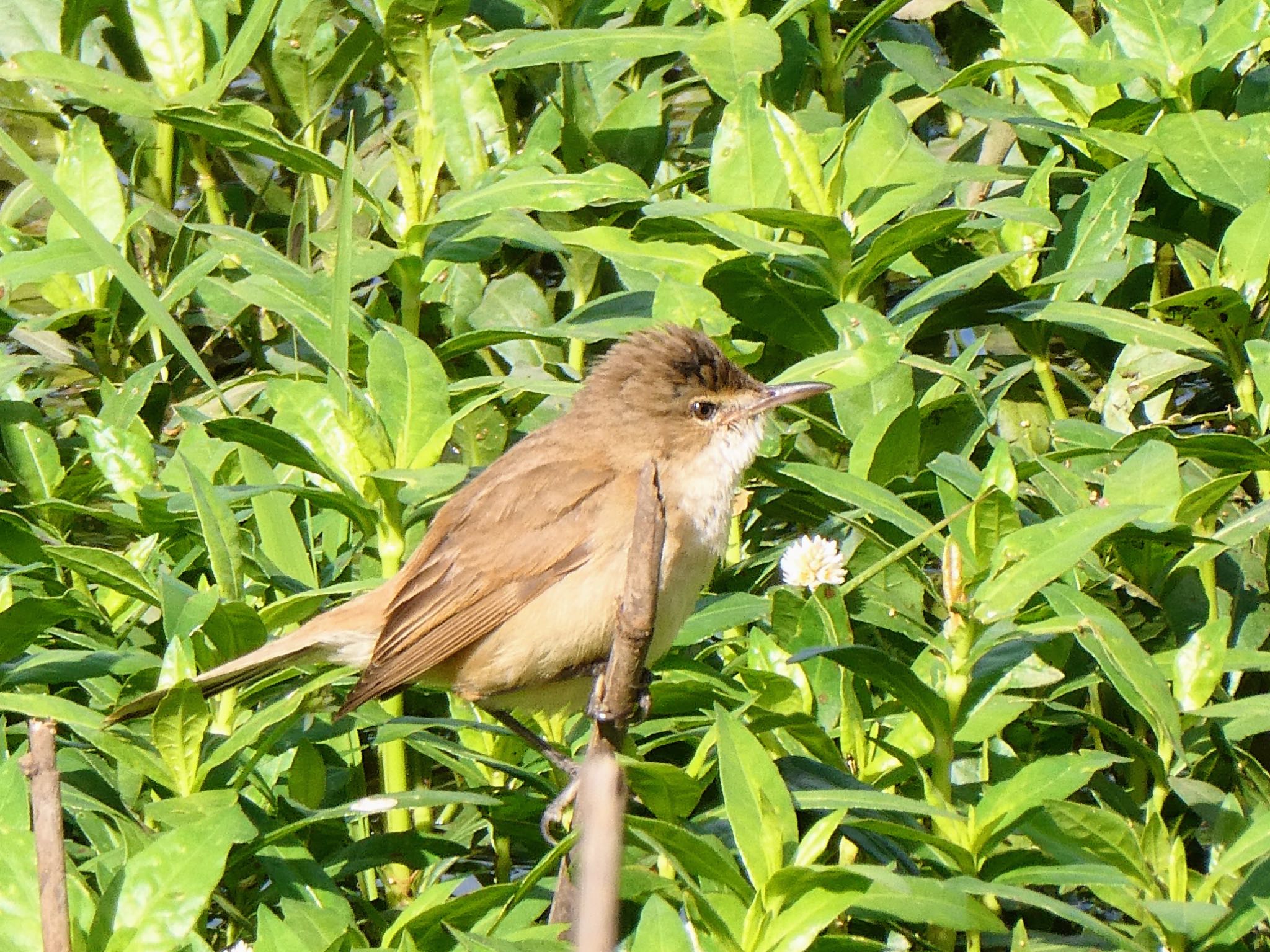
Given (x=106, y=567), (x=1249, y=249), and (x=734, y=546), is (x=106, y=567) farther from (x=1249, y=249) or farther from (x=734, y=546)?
(x=1249, y=249)

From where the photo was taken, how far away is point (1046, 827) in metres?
2.93

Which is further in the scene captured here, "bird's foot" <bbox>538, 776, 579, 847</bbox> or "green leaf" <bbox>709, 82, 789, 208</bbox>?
"green leaf" <bbox>709, 82, 789, 208</bbox>

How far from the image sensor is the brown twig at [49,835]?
186 cm

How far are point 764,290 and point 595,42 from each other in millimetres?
743

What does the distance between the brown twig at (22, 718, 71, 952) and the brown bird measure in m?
1.79

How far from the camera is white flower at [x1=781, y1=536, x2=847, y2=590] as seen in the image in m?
3.42

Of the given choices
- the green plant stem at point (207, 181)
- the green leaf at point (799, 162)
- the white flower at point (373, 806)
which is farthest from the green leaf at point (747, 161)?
the green plant stem at point (207, 181)

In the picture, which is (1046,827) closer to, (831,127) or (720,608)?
(720,608)

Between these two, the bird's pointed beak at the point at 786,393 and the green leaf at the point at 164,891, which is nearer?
the green leaf at the point at 164,891

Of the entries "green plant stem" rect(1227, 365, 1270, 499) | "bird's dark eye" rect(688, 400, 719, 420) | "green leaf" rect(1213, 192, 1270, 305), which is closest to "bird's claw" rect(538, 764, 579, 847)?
"bird's dark eye" rect(688, 400, 719, 420)

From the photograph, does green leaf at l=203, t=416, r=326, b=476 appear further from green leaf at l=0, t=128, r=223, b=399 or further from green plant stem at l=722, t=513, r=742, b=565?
green plant stem at l=722, t=513, r=742, b=565

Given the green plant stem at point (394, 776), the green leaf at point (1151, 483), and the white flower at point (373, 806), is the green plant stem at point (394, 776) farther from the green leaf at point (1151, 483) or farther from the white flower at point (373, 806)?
the green leaf at point (1151, 483)

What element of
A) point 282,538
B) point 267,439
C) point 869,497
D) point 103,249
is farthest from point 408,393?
point 869,497

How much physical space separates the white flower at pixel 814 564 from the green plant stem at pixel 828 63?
1497 millimetres
